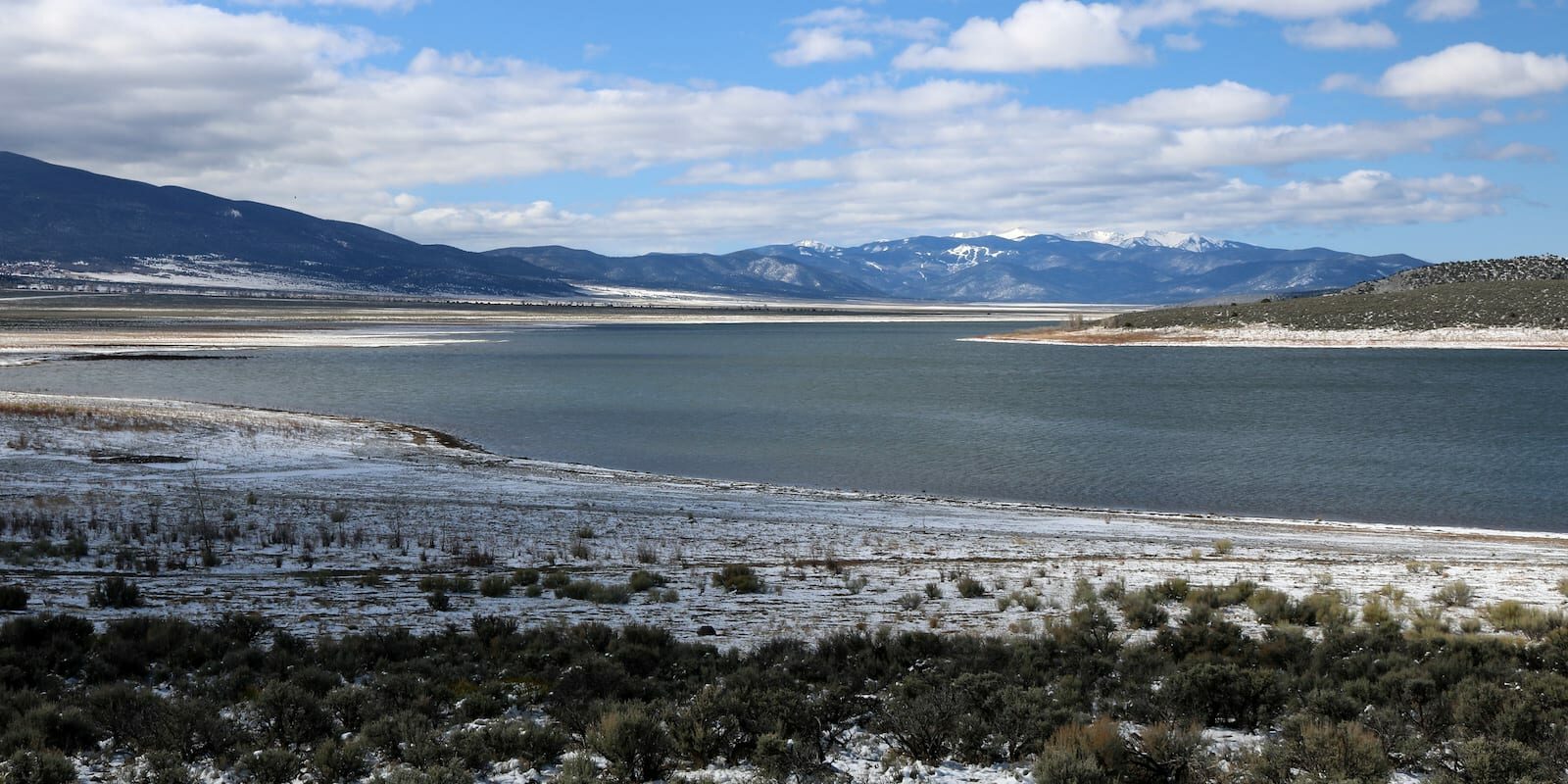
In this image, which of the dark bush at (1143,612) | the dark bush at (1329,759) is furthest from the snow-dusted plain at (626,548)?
the dark bush at (1329,759)

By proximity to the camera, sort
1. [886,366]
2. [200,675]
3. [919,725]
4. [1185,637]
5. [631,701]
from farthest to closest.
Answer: [886,366], [1185,637], [200,675], [631,701], [919,725]

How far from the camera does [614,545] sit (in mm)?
17141

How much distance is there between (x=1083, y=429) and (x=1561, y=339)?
6018 centimetres

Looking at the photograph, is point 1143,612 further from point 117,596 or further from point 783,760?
point 117,596

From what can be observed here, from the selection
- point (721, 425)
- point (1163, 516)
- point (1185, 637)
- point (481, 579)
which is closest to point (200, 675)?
point (481, 579)

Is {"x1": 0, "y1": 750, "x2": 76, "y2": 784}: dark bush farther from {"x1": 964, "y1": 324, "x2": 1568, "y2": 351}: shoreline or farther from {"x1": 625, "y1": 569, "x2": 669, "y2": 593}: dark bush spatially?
{"x1": 964, "y1": 324, "x2": 1568, "y2": 351}: shoreline

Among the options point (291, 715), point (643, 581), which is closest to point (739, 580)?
point (643, 581)

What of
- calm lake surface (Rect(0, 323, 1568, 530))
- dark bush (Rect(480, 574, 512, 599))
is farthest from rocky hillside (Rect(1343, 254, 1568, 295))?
dark bush (Rect(480, 574, 512, 599))

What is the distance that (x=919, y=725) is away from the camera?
7.86 m

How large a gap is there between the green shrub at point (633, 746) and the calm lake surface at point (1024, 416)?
65.4ft

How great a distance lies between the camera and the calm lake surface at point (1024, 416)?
92.2 ft

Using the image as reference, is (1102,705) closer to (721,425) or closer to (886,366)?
(721,425)

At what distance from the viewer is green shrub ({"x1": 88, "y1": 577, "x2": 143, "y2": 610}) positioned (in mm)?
11617

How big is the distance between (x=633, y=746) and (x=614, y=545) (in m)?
9.76
